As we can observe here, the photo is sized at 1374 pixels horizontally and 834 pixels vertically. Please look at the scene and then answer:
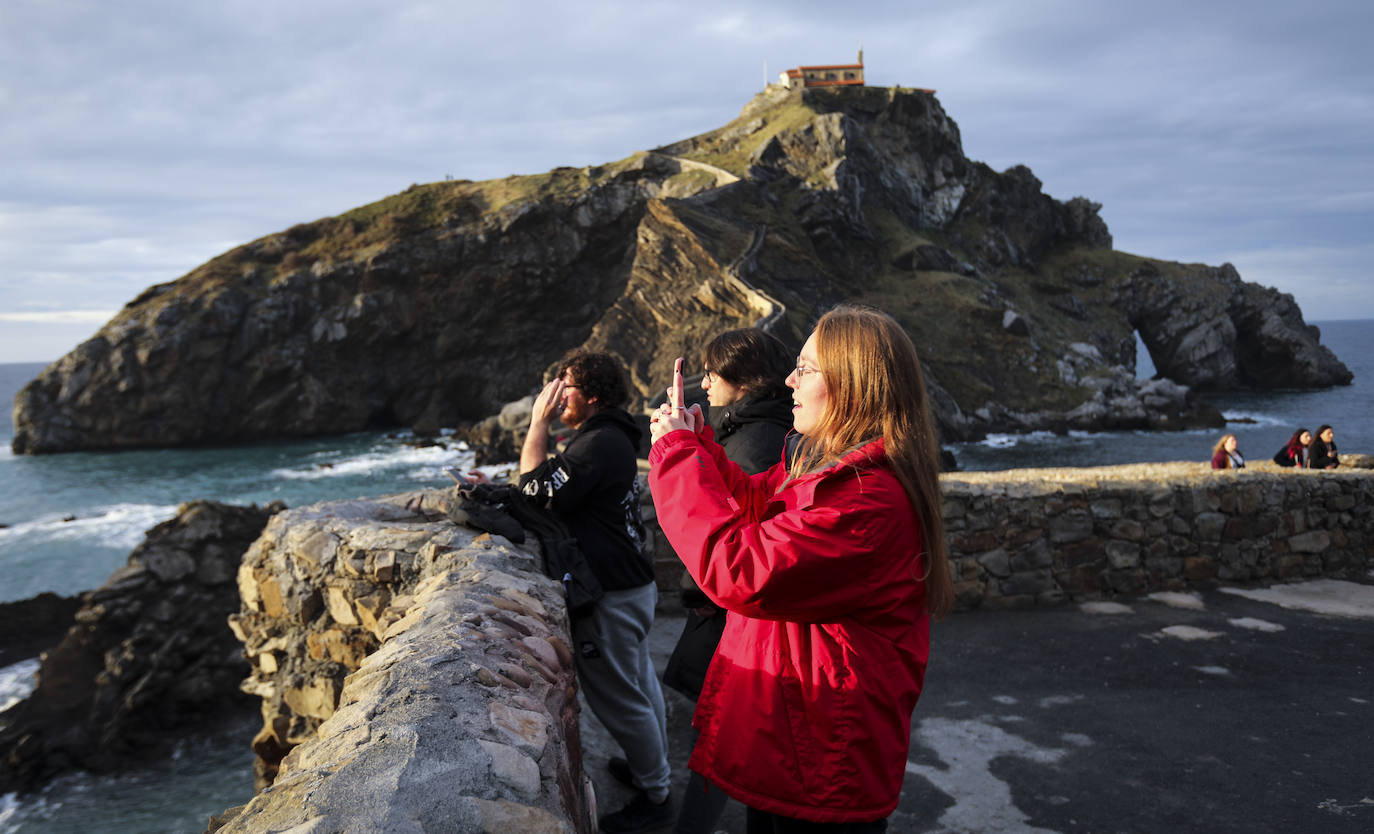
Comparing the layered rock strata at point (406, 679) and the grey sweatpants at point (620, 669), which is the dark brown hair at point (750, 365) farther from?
the layered rock strata at point (406, 679)

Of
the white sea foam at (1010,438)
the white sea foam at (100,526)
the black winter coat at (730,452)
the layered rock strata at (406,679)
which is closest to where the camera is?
the layered rock strata at (406,679)

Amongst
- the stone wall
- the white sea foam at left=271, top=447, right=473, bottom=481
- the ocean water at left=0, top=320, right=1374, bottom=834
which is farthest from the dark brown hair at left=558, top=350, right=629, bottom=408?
the white sea foam at left=271, top=447, right=473, bottom=481

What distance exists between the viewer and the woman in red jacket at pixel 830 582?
177cm

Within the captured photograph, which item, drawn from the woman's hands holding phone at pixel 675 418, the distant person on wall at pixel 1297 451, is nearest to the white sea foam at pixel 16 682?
the woman's hands holding phone at pixel 675 418

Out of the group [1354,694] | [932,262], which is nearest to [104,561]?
[1354,694]

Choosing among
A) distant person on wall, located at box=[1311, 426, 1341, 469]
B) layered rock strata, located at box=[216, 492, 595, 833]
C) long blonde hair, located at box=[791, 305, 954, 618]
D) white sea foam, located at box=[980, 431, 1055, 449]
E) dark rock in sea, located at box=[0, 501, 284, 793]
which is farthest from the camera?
white sea foam, located at box=[980, 431, 1055, 449]

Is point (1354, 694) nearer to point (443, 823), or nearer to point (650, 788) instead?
point (650, 788)

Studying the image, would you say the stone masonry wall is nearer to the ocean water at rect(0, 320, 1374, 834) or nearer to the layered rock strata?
the layered rock strata

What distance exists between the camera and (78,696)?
13250mm

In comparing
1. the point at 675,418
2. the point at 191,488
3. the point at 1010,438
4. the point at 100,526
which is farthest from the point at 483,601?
the point at 1010,438

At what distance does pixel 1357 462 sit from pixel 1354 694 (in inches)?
358

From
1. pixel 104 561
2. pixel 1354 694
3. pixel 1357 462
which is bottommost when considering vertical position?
pixel 104 561

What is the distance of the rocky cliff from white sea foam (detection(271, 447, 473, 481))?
9440 mm

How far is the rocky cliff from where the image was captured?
46.9m
